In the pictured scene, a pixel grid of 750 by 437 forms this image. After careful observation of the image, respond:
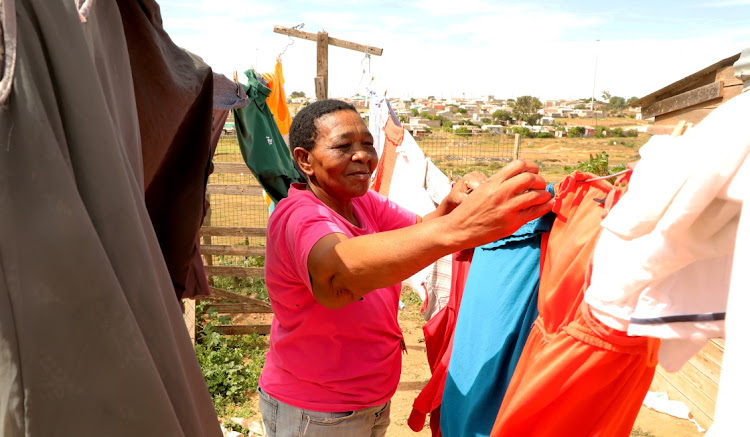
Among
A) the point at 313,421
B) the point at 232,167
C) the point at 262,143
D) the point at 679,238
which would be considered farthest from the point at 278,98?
the point at 679,238

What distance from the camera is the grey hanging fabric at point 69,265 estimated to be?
2.59 ft

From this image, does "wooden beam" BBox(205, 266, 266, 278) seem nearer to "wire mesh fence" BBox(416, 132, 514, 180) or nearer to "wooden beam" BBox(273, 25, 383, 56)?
"wooden beam" BBox(273, 25, 383, 56)

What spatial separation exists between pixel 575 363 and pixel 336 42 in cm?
441

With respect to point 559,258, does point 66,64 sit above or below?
above

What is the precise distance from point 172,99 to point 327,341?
1003 mm

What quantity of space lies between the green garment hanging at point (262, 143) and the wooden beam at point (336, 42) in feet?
3.40

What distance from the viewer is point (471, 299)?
1948 millimetres

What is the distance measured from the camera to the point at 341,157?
2.21 metres

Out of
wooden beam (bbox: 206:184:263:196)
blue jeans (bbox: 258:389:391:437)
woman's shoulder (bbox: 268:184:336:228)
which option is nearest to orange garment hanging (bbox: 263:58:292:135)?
wooden beam (bbox: 206:184:263:196)

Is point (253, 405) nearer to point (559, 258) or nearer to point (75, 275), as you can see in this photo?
point (559, 258)

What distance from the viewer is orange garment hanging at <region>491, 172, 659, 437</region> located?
1.50 m

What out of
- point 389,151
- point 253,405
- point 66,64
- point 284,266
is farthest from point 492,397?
point 253,405

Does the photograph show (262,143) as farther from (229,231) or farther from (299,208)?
(299,208)

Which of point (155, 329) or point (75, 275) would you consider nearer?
point (75, 275)
